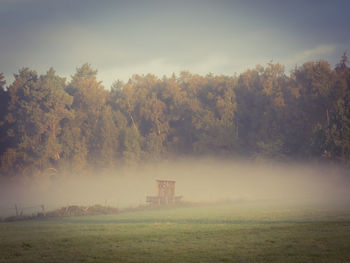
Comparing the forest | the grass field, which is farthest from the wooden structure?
the grass field

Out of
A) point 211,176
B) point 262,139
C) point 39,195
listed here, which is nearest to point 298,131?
point 262,139

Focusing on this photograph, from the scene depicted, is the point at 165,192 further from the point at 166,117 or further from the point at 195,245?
the point at 195,245

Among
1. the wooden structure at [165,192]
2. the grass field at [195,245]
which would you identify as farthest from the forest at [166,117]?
the grass field at [195,245]

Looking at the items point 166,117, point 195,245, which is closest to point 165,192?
point 166,117

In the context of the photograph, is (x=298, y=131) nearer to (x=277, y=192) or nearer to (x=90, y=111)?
(x=277, y=192)

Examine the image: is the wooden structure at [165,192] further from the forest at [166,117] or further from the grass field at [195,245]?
the grass field at [195,245]

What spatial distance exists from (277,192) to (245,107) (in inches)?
960

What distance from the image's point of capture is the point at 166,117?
356 feet

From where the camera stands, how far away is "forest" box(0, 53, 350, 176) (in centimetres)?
9225

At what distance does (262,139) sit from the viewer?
97.4 metres

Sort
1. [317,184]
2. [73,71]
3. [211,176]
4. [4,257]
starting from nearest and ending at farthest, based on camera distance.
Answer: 1. [4,257]
2. [317,184]
3. [211,176]
4. [73,71]

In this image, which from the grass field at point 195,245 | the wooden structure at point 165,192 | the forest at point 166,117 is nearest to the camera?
the grass field at point 195,245

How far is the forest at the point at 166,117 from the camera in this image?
303 feet

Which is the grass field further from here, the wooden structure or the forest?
the forest
